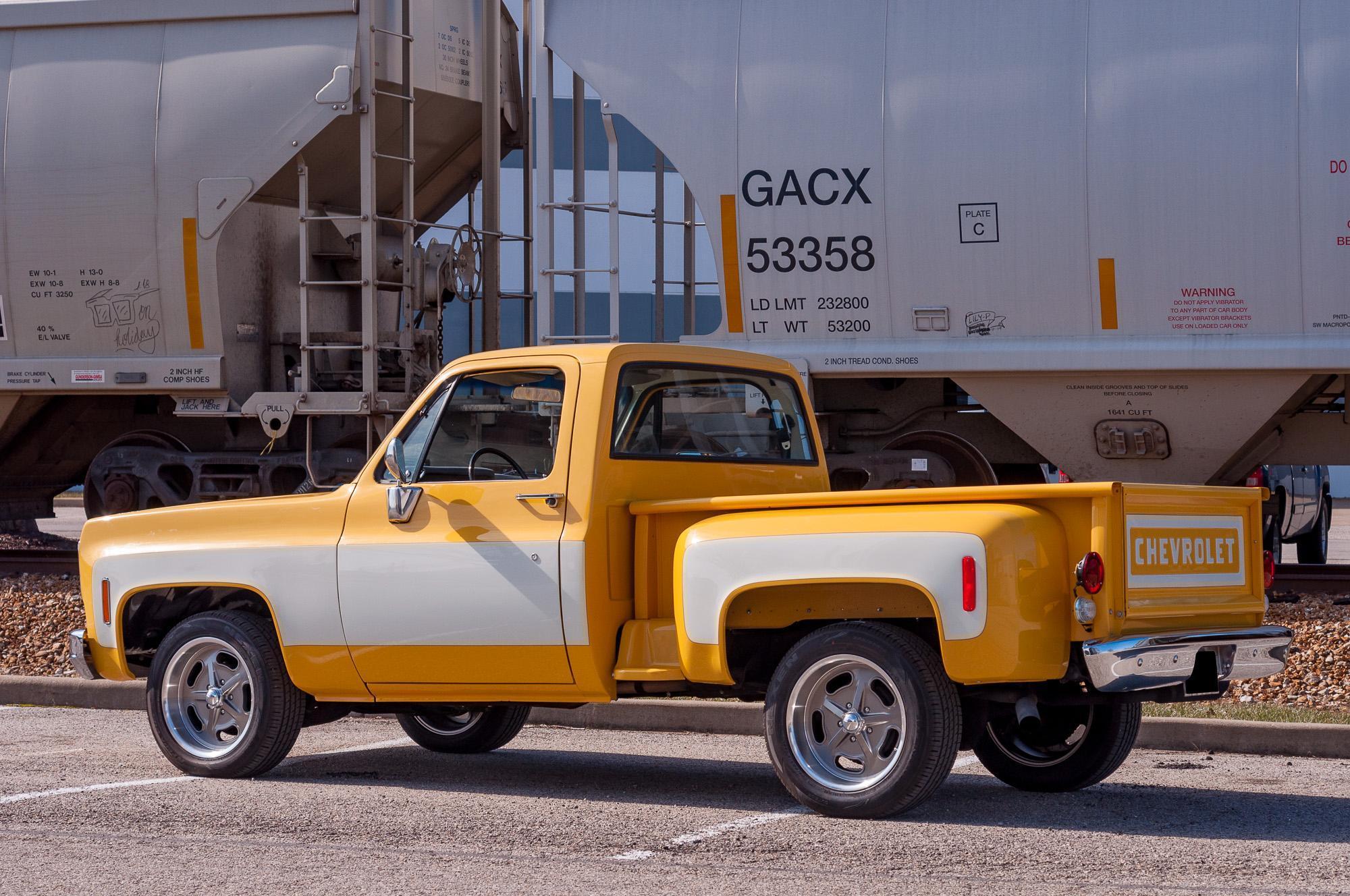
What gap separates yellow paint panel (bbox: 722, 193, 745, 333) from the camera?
436 inches

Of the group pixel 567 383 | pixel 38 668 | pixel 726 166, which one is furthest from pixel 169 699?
pixel 726 166

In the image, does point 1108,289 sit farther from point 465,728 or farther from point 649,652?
point 649,652

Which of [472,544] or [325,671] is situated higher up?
[472,544]

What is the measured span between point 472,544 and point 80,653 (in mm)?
2189

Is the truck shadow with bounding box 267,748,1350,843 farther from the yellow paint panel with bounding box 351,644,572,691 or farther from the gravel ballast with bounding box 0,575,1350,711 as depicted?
the gravel ballast with bounding box 0,575,1350,711

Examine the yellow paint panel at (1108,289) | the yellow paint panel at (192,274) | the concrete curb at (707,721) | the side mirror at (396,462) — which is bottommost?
the concrete curb at (707,721)

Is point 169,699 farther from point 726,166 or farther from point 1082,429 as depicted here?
point 1082,429

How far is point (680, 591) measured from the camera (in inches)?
249

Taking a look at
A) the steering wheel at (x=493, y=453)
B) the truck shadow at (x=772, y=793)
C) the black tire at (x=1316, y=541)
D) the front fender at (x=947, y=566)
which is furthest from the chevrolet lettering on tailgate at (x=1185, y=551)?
the black tire at (x=1316, y=541)

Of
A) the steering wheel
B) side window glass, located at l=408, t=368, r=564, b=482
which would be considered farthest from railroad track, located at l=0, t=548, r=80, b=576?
the steering wheel

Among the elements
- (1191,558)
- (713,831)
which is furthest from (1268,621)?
(713,831)

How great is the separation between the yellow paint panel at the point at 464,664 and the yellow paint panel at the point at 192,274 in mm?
5821

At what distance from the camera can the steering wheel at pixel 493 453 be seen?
6.82 meters

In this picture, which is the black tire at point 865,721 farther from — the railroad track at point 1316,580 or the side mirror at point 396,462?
the railroad track at point 1316,580
